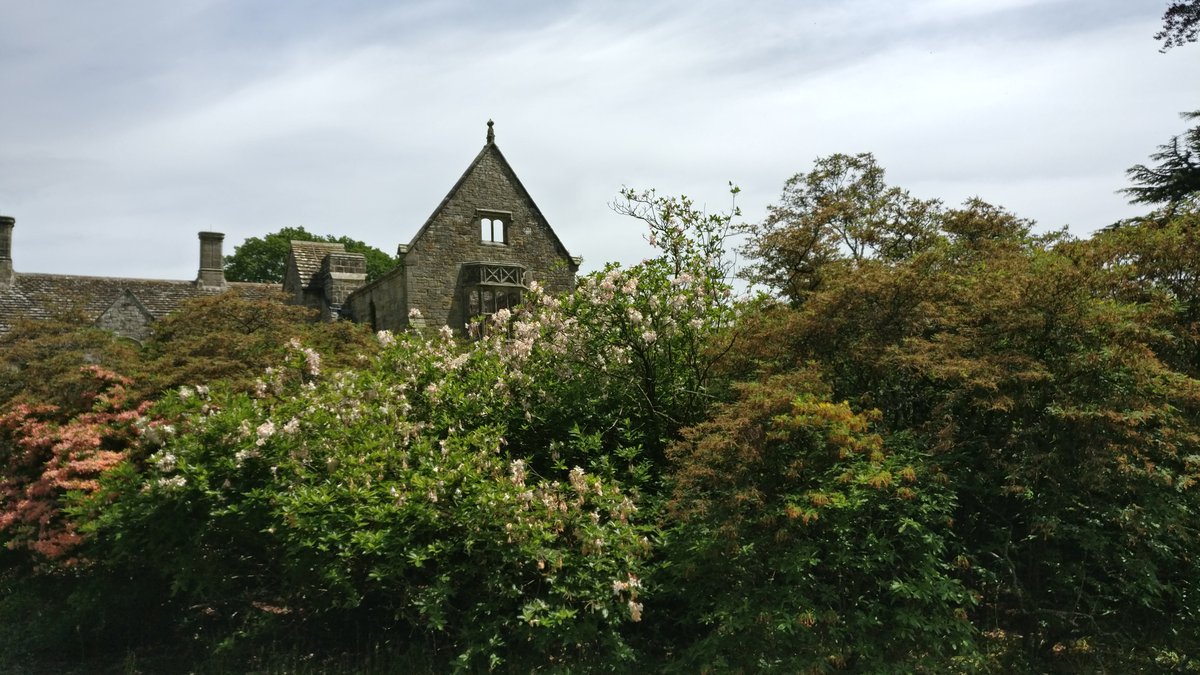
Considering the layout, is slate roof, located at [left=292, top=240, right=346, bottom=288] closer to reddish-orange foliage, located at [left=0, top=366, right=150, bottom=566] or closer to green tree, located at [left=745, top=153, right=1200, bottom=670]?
reddish-orange foliage, located at [left=0, top=366, right=150, bottom=566]

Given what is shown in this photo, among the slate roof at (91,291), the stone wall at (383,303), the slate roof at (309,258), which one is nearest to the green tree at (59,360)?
the stone wall at (383,303)

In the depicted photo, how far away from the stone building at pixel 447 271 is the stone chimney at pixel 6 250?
71 centimetres

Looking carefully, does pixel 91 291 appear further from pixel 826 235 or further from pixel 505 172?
pixel 826 235

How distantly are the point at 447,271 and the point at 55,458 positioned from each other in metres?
18.5

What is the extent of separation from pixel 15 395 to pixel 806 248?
11.7 m

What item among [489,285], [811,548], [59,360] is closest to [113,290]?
[489,285]

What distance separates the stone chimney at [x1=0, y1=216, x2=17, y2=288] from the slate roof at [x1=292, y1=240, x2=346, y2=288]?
11.4 m

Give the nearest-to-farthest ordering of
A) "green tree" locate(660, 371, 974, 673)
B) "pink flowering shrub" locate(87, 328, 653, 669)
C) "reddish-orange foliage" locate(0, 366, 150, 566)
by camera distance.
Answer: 1. "green tree" locate(660, 371, 974, 673)
2. "pink flowering shrub" locate(87, 328, 653, 669)
3. "reddish-orange foliage" locate(0, 366, 150, 566)

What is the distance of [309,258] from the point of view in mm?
32531

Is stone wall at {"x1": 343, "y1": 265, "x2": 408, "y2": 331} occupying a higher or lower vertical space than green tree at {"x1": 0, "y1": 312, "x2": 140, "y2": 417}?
higher

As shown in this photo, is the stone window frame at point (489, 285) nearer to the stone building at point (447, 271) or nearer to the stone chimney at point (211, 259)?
the stone building at point (447, 271)

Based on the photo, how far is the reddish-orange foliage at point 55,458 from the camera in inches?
378

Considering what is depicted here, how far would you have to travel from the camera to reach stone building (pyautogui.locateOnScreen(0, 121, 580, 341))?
27531 millimetres

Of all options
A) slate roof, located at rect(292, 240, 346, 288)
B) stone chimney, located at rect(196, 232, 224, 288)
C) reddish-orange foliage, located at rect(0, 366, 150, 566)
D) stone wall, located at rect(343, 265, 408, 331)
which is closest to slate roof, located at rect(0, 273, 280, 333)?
stone chimney, located at rect(196, 232, 224, 288)
